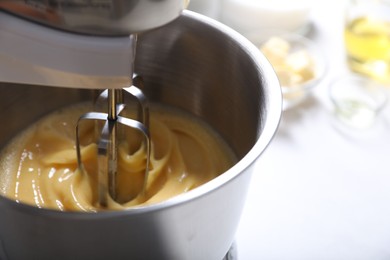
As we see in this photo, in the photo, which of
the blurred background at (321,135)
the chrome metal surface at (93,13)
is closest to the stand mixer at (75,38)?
the chrome metal surface at (93,13)

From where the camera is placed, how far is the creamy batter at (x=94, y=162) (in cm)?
52

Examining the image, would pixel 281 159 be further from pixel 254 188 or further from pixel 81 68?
pixel 81 68

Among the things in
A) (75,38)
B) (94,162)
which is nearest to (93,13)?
(75,38)

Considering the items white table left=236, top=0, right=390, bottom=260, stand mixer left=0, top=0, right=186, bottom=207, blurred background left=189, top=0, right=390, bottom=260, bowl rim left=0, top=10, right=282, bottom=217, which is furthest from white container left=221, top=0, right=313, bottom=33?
stand mixer left=0, top=0, right=186, bottom=207

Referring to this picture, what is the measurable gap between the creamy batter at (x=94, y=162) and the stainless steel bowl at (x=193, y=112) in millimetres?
17

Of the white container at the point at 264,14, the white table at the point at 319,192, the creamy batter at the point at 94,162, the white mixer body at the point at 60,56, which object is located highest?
the white mixer body at the point at 60,56

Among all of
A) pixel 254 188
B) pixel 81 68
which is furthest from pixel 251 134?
pixel 81 68

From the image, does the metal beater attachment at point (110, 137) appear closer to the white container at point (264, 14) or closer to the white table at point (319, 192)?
the white table at point (319, 192)

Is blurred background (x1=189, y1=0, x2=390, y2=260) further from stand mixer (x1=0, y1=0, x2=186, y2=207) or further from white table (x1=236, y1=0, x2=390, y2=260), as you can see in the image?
stand mixer (x1=0, y1=0, x2=186, y2=207)

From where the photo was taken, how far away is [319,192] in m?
0.59

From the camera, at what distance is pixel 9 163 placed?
555mm

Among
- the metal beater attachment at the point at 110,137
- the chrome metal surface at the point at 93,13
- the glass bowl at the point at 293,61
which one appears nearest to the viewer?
the chrome metal surface at the point at 93,13

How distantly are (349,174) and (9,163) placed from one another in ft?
1.26

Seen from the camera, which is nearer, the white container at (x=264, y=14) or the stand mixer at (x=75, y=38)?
the stand mixer at (x=75, y=38)
